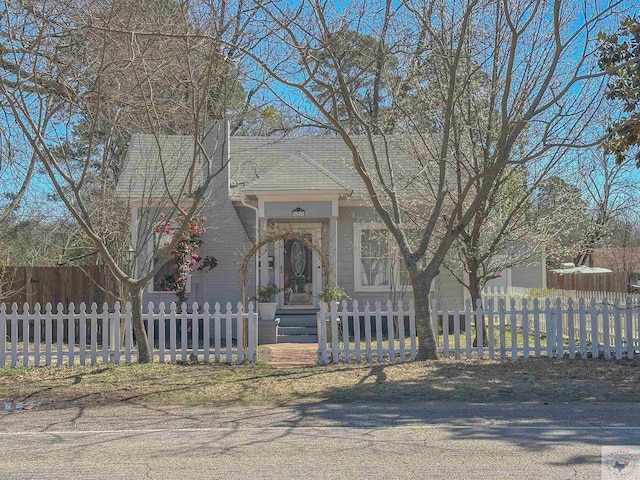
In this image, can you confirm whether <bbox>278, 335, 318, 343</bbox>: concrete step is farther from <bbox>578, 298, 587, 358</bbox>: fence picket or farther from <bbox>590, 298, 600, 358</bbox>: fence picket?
<bbox>590, 298, 600, 358</bbox>: fence picket

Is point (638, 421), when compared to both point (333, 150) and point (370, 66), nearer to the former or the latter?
point (370, 66)

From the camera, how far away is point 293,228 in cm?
1739

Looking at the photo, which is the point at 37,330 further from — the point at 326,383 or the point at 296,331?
the point at 296,331

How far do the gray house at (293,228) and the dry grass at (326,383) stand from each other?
17.5 feet

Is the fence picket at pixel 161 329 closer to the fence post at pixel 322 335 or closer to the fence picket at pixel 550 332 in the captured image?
the fence post at pixel 322 335

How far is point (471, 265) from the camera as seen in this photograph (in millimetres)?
13797

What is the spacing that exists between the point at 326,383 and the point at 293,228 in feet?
26.5

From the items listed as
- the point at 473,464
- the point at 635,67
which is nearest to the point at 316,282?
the point at 635,67

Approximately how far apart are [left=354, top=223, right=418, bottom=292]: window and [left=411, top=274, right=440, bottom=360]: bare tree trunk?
5.54 m

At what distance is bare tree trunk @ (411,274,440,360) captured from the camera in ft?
36.9

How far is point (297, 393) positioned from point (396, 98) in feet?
19.7

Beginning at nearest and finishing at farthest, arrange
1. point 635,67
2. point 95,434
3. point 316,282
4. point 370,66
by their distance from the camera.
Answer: point 95,434, point 635,67, point 370,66, point 316,282

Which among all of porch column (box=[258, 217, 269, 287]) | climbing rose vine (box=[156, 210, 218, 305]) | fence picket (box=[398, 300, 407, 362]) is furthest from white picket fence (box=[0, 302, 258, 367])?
porch column (box=[258, 217, 269, 287])

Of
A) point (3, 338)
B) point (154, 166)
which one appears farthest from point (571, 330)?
point (154, 166)
